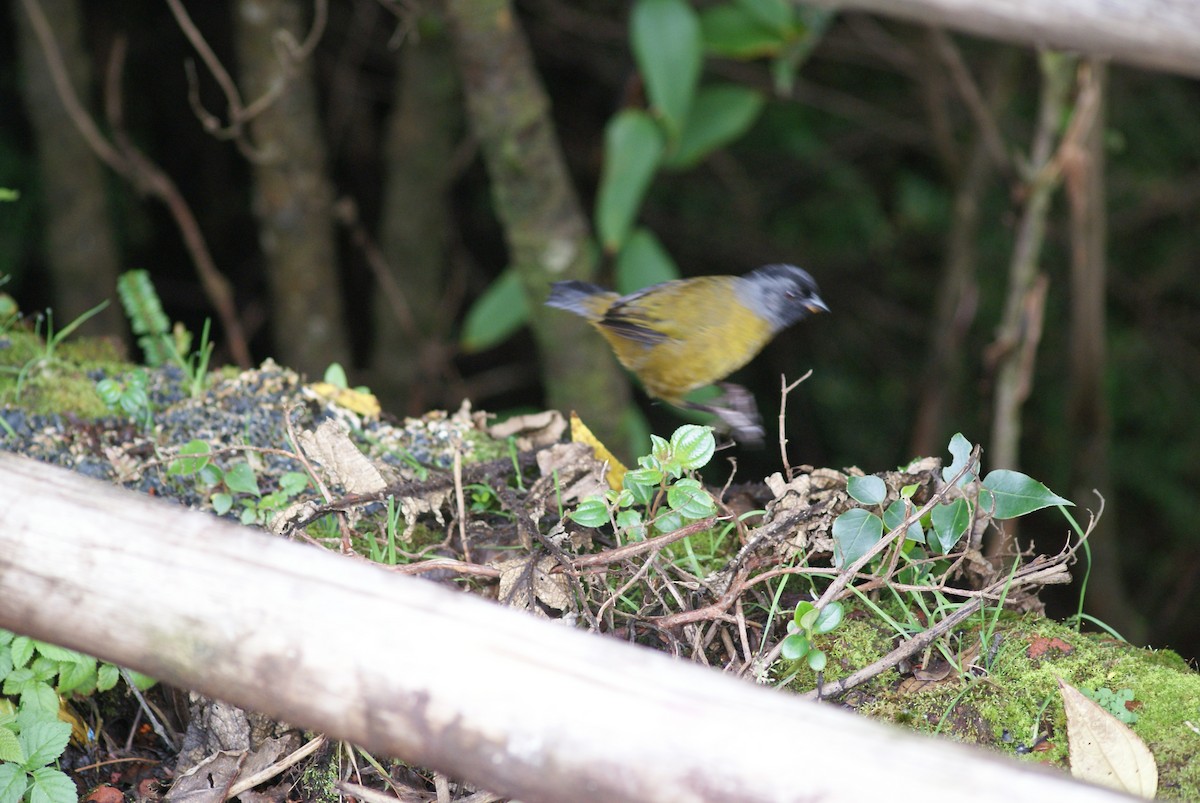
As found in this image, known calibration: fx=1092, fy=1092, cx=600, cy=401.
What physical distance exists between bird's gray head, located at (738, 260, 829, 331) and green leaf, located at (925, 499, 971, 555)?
36.9 inches

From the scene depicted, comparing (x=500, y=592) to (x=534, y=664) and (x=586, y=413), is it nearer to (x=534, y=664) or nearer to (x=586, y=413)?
(x=534, y=664)

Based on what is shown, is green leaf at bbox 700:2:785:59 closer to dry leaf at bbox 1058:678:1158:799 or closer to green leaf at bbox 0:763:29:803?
dry leaf at bbox 1058:678:1158:799

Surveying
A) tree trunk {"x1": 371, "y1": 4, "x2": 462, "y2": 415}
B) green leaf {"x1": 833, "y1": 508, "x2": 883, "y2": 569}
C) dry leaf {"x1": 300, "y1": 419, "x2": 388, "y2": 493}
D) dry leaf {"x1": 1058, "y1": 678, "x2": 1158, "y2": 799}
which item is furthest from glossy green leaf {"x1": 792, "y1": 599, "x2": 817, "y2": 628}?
tree trunk {"x1": 371, "y1": 4, "x2": 462, "y2": 415}

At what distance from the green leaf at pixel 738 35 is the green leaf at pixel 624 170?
54 cm

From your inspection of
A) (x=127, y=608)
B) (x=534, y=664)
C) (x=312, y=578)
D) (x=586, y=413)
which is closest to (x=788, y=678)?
(x=534, y=664)

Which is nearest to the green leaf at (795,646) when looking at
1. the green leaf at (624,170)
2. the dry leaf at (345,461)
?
the dry leaf at (345,461)

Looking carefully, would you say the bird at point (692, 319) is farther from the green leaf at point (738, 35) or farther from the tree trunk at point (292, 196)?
the tree trunk at point (292, 196)

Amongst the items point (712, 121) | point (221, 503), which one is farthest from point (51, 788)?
point (712, 121)

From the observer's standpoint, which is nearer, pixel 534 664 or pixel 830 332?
pixel 534 664

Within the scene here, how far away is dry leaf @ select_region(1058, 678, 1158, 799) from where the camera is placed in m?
1.27

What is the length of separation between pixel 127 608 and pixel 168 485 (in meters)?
0.64

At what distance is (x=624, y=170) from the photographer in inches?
126

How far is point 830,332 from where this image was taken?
529cm

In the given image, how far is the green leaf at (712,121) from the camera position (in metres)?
3.65
